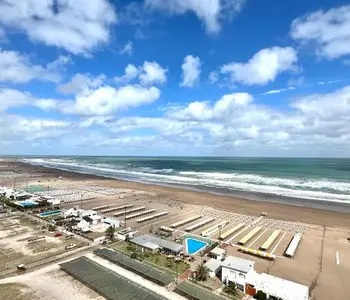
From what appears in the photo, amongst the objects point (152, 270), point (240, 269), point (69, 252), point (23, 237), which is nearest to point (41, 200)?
point (23, 237)

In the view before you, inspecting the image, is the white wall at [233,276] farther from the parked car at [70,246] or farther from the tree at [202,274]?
the parked car at [70,246]

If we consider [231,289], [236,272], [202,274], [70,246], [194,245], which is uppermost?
[236,272]

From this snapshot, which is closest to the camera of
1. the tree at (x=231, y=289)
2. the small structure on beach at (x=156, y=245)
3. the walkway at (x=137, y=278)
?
the walkway at (x=137, y=278)

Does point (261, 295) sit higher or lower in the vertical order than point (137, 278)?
lower

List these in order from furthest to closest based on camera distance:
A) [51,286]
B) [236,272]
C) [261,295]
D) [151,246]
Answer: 1. [151,246]
2. [236,272]
3. [51,286]
4. [261,295]

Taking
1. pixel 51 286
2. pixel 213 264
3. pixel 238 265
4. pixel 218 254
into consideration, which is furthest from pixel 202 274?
pixel 51 286

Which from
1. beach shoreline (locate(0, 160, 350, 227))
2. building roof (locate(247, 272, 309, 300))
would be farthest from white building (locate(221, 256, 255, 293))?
Result: beach shoreline (locate(0, 160, 350, 227))

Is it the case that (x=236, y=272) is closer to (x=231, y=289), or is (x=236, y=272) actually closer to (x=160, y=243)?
Result: (x=231, y=289)

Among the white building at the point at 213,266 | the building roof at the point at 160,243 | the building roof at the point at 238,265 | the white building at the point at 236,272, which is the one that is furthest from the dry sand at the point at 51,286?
the building roof at the point at 238,265
